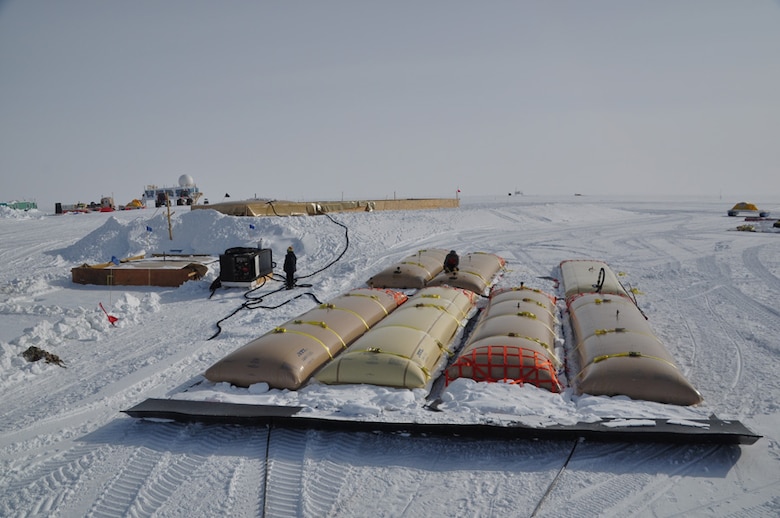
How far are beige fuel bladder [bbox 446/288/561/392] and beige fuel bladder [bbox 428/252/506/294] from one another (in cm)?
354

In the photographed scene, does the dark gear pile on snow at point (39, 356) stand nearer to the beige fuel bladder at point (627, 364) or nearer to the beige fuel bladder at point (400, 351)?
the beige fuel bladder at point (400, 351)

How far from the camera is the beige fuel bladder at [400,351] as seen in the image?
717cm

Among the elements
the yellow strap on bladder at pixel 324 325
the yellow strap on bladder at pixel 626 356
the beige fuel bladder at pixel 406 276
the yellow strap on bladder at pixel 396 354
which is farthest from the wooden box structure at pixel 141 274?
the yellow strap on bladder at pixel 626 356

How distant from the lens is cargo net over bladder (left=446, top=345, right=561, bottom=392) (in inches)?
281

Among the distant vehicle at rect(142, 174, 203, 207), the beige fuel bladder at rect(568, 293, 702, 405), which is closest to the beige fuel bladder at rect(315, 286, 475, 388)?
the beige fuel bladder at rect(568, 293, 702, 405)

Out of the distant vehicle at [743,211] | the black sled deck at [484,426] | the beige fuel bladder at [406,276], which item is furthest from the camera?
the distant vehicle at [743,211]

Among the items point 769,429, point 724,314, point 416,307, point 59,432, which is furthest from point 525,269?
point 59,432

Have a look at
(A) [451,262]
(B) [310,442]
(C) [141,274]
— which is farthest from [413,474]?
(C) [141,274]

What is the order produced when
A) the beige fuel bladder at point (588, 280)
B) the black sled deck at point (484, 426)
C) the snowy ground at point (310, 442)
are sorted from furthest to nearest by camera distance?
the beige fuel bladder at point (588, 280), the black sled deck at point (484, 426), the snowy ground at point (310, 442)

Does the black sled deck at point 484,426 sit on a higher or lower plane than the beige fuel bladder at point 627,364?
lower

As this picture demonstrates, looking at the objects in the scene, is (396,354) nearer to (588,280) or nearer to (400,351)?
(400,351)

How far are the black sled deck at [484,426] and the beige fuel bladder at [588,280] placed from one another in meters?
6.27

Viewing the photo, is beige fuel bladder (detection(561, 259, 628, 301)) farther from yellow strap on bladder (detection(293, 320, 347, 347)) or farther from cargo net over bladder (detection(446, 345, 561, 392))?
yellow strap on bladder (detection(293, 320, 347, 347))

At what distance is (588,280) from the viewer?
42.9 ft
